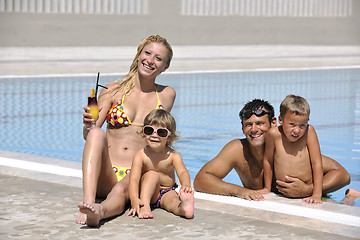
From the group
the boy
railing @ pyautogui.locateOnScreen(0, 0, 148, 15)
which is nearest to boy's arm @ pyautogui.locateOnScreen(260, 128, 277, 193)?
the boy

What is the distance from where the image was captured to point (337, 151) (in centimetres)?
829

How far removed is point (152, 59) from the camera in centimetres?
493

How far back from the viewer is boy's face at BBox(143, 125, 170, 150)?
4514mm

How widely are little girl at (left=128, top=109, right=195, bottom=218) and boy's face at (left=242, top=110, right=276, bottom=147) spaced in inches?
24.9

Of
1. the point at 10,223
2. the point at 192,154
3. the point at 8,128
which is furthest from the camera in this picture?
the point at 8,128

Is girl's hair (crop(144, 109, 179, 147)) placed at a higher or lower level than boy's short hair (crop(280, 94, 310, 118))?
lower

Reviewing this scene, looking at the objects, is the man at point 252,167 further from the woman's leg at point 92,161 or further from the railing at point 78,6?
the railing at point 78,6

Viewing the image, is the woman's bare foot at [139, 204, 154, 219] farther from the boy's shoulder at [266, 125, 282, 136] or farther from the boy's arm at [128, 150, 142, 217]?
the boy's shoulder at [266, 125, 282, 136]

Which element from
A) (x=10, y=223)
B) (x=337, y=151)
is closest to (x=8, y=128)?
(x=337, y=151)

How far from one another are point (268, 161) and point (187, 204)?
3.22 ft

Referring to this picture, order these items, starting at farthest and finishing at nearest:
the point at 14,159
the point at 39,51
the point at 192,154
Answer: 1. the point at 39,51
2. the point at 192,154
3. the point at 14,159

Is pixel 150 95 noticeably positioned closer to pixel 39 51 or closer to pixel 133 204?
pixel 133 204

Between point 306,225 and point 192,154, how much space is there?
3959mm

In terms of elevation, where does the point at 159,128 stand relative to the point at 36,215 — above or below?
above
